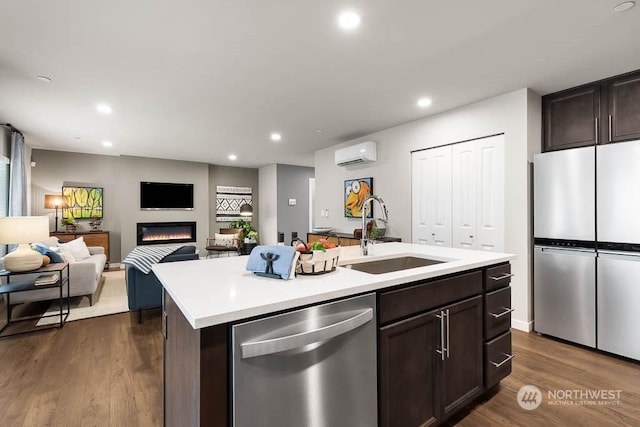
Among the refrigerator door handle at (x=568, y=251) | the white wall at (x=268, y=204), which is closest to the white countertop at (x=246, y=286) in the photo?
the refrigerator door handle at (x=568, y=251)

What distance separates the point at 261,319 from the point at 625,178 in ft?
10.5

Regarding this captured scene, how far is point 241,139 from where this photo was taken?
5316 mm

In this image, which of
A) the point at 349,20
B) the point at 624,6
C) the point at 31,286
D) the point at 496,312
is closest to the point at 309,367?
the point at 496,312

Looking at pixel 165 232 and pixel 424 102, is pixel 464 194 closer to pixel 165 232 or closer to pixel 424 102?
pixel 424 102

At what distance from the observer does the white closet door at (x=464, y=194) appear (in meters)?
3.55

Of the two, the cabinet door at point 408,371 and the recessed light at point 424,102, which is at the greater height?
the recessed light at point 424,102

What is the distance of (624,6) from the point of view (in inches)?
73.0

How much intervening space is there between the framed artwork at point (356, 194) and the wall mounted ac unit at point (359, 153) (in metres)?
0.33

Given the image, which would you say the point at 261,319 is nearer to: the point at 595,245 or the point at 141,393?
the point at 141,393

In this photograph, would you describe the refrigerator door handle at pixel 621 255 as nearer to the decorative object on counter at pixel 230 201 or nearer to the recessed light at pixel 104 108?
the recessed light at pixel 104 108

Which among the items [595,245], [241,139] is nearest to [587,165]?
[595,245]

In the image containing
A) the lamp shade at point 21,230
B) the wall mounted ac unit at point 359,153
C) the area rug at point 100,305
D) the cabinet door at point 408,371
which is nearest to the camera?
the cabinet door at point 408,371

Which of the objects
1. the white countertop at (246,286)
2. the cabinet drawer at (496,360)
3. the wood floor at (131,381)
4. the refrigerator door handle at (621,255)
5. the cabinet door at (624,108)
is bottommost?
the wood floor at (131,381)

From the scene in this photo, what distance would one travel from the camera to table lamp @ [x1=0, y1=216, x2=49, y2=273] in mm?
2938
